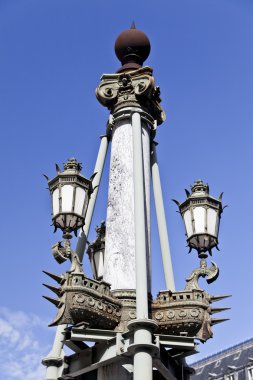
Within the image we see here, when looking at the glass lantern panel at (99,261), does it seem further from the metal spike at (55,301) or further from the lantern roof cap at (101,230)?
the metal spike at (55,301)

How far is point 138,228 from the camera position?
10.5m

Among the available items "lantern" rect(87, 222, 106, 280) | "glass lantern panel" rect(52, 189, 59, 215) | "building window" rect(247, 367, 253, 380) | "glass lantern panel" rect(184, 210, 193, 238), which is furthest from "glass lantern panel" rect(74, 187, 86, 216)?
"building window" rect(247, 367, 253, 380)

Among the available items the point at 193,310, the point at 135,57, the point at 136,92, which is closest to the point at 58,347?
the point at 193,310

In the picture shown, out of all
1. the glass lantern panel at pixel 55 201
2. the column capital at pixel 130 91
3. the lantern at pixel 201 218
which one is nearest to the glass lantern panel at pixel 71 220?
the glass lantern panel at pixel 55 201

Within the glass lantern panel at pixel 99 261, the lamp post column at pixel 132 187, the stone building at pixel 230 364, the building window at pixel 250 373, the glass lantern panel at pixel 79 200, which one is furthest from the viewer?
the stone building at pixel 230 364

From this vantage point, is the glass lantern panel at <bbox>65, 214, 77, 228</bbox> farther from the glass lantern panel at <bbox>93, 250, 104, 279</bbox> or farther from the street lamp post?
the glass lantern panel at <bbox>93, 250, 104, 279</bbox>

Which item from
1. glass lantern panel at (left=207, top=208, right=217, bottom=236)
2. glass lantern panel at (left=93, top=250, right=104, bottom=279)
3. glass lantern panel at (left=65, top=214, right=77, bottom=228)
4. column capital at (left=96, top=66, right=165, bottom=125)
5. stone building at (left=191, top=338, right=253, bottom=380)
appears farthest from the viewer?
stone building at (left=191, top=338, right=253, bottom=380)

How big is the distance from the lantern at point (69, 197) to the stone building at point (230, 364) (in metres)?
47.9

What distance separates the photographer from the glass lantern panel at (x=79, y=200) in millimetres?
10461

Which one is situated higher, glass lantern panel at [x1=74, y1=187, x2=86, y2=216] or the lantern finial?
the lantern finial

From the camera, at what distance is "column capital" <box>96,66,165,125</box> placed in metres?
13.0

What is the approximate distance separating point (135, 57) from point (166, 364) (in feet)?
22.1

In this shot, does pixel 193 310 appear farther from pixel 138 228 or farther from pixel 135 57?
pixel 135 57

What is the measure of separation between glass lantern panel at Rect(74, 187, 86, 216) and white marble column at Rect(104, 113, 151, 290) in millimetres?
1251
